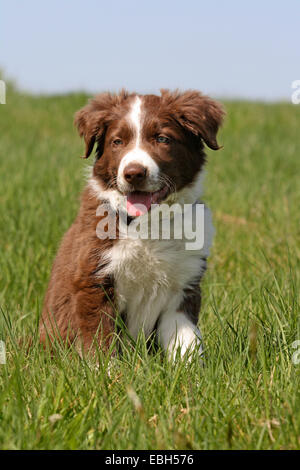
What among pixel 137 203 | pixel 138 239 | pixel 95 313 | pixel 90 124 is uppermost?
pixel 90 124

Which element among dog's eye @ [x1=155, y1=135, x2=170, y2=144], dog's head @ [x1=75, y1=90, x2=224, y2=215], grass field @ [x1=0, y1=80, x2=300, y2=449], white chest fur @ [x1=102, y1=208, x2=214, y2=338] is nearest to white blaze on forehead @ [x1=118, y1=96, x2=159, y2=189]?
dog's head @ [x1=75, y1=90, x2=224, y2=215]

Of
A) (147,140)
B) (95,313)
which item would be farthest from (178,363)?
(147,140)

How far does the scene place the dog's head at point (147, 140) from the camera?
11.5ft

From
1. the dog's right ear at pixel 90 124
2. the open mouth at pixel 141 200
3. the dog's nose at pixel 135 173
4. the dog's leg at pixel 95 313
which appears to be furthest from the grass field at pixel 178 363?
the dog's right ear at pixel 90 124

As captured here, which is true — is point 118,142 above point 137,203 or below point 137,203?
above

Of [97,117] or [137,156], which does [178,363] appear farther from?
[97,117]

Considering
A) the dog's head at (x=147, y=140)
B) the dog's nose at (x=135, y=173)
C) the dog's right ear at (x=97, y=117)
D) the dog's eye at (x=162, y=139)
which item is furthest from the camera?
the dog's right ear at (x=97, y=117)

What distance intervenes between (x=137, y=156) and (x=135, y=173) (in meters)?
0.10

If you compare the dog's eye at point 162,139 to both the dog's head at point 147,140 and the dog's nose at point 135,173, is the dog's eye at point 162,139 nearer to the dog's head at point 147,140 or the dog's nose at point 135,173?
the dog's head at point 147,140

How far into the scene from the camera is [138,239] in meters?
3.70

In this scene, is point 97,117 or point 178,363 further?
point 97,117

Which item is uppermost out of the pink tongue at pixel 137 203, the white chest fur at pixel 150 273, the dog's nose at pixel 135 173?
the dog's nose at pixel 135 173

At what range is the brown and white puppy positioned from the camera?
11.8 feet
